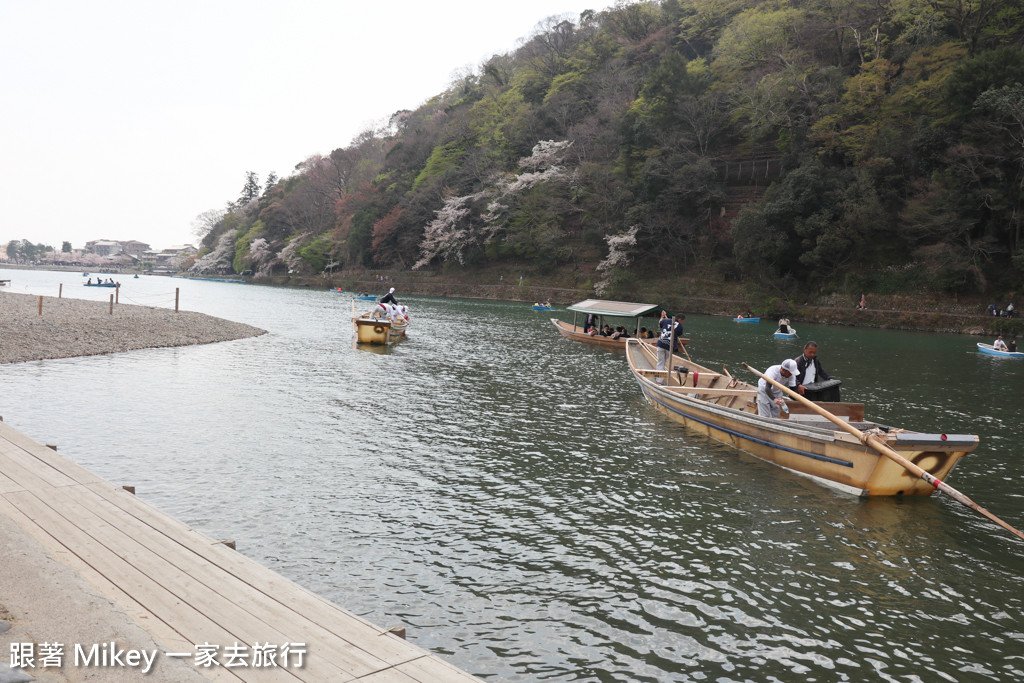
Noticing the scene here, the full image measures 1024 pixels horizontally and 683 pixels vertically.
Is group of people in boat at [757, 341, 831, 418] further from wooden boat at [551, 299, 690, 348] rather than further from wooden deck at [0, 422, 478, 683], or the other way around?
wooden boat at [551, 299, 690, 348]

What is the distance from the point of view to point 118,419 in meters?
14.0

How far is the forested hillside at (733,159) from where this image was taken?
44.8 m

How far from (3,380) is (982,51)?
61.6 meters

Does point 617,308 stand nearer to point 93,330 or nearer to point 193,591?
point 93,330

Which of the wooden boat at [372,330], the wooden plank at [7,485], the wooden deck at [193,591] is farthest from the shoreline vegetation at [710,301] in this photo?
the wooden deck at [193,591]

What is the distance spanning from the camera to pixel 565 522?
9414 mm

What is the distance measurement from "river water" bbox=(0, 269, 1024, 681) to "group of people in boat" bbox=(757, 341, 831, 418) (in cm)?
121

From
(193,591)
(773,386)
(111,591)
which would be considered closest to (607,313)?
(773,386)

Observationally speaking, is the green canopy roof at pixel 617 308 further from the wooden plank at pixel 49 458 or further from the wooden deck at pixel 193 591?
the wooden deck at pixel 193 591

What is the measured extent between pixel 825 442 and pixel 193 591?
10276 millimetres

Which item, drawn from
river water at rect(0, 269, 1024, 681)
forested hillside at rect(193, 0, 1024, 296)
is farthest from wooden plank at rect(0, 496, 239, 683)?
forested hillside at rect(193, 0, 1024, 296)

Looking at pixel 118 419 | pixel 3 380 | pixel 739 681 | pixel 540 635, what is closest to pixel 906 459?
pixel 739 681

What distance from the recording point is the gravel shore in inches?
896

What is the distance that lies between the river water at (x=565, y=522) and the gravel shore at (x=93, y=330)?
2.71 m
